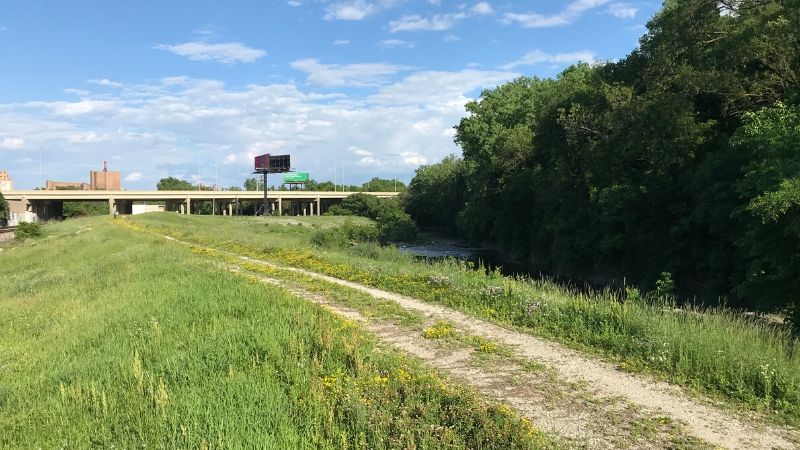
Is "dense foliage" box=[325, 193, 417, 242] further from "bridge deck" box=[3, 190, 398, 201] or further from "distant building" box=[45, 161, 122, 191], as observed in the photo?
"distant building" box=[45, 161, 122, 191]

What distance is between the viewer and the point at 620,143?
1139 inches

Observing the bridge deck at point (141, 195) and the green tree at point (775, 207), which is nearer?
the green tree at point (775, 207)

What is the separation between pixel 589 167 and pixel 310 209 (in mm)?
127767

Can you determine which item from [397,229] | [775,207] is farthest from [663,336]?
[397,229]

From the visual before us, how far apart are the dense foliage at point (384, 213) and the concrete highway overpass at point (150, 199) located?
26.2ft

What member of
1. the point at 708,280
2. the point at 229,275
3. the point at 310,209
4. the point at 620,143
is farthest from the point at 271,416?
the point at 310,209

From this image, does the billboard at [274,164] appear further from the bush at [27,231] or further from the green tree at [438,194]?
the bush at [27,231]

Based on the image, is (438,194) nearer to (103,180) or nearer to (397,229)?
(397,229)

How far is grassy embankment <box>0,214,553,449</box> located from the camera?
5.39m

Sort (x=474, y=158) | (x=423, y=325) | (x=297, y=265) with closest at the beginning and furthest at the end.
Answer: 1. (x=423, y=325)
2. (x=297, y=265)
3. (x=474, y=158)

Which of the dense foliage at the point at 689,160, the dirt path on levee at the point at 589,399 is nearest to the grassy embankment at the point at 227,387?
the dirt path on levee at the point at 589,399

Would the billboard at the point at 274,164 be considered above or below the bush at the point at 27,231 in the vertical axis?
above

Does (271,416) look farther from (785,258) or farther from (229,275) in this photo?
(785,258)

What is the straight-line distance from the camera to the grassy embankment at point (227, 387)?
5387 mm
